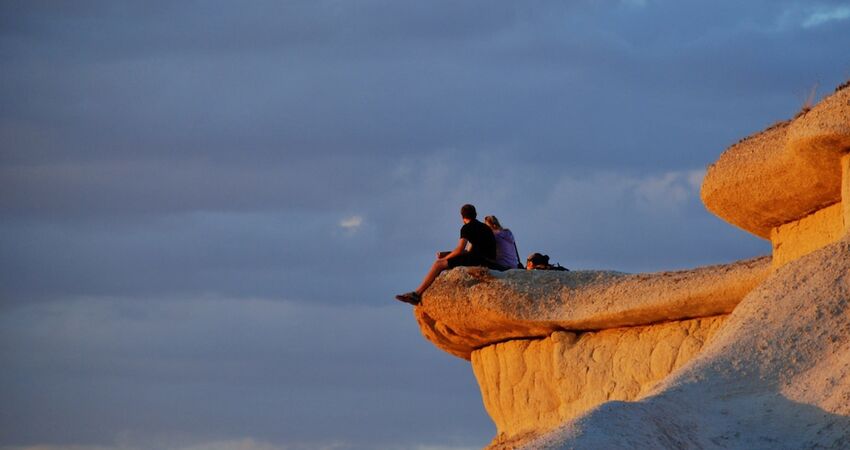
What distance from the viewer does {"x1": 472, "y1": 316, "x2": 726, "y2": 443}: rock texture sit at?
485 inches

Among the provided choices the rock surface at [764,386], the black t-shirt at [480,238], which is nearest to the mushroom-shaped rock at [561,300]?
the black t-shirt at [480,238]

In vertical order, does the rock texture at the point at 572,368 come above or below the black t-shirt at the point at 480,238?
below

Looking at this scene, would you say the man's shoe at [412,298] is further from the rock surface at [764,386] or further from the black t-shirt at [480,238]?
the rock surface at [764,386]

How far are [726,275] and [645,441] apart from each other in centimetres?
417

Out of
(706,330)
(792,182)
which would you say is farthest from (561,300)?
(792,182)

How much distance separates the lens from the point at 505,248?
1424cm

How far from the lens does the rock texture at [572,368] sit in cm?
1233

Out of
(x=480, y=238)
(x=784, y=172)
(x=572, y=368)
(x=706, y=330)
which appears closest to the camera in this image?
(x=784, y=172)

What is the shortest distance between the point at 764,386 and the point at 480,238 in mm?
5548

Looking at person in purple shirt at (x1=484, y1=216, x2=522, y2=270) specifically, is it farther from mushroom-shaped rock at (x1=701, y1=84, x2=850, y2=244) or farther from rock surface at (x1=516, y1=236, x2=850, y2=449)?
rock surface at (x1=516, y1=236, x2=850, y2=449)

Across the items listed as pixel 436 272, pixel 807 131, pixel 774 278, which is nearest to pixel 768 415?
pixel 774 278

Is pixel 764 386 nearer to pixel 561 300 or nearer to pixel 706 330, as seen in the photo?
pixel 706 330

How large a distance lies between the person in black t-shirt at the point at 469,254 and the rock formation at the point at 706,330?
170 millimetres

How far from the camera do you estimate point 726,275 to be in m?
11.9
